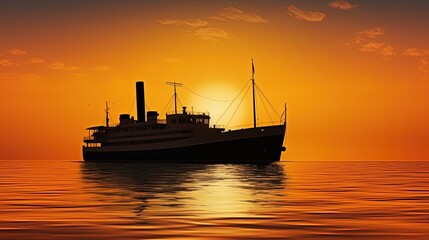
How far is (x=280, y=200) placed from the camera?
2617cm

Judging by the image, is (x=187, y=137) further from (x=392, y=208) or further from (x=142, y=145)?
(x=392, y=208)

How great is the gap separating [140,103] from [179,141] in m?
21.8

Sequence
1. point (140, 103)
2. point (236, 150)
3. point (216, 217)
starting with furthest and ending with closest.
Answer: point (140, 103) < point (236, 150) < point (216, 217)

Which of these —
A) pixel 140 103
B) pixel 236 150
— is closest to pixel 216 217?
pixel 236 150

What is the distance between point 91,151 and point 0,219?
385ft

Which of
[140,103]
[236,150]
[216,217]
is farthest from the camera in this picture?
[140,103]

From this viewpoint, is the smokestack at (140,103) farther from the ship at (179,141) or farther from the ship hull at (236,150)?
the ship hull at (236,150)

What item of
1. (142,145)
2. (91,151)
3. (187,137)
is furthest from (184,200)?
(91,151)

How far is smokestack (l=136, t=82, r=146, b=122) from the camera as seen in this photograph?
122062mm

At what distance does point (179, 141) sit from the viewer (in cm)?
10469

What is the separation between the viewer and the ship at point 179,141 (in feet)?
314

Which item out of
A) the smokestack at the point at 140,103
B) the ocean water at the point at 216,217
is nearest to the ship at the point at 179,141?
the smokestack at the point at 140,103

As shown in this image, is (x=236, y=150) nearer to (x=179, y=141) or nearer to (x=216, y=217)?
(x=179, y=141)

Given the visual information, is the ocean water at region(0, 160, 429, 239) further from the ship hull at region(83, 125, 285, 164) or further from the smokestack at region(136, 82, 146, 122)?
the smokestack at region(136, 82, 146, 122)
